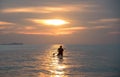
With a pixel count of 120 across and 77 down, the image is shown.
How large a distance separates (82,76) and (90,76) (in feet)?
2.39

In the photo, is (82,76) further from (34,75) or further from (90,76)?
(34,75)

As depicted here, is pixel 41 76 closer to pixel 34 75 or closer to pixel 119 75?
pixel 34 75

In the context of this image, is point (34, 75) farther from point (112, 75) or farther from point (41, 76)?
point (112, 75)

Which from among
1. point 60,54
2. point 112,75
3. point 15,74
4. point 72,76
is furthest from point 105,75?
point 60,54

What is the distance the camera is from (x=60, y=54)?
56844 mm

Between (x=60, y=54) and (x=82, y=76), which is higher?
(x=60, y=54)

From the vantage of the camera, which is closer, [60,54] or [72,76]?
[72,76]

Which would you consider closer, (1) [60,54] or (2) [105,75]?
(2) [105,75]

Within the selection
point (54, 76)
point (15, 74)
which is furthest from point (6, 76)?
point (54, 76)

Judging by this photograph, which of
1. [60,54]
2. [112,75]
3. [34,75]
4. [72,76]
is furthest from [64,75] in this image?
[60,54]

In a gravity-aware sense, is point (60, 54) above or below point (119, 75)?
above

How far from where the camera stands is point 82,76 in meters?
27.4

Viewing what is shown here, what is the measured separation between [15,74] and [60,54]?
28.9 m

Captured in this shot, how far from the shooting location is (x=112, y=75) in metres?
27.9
